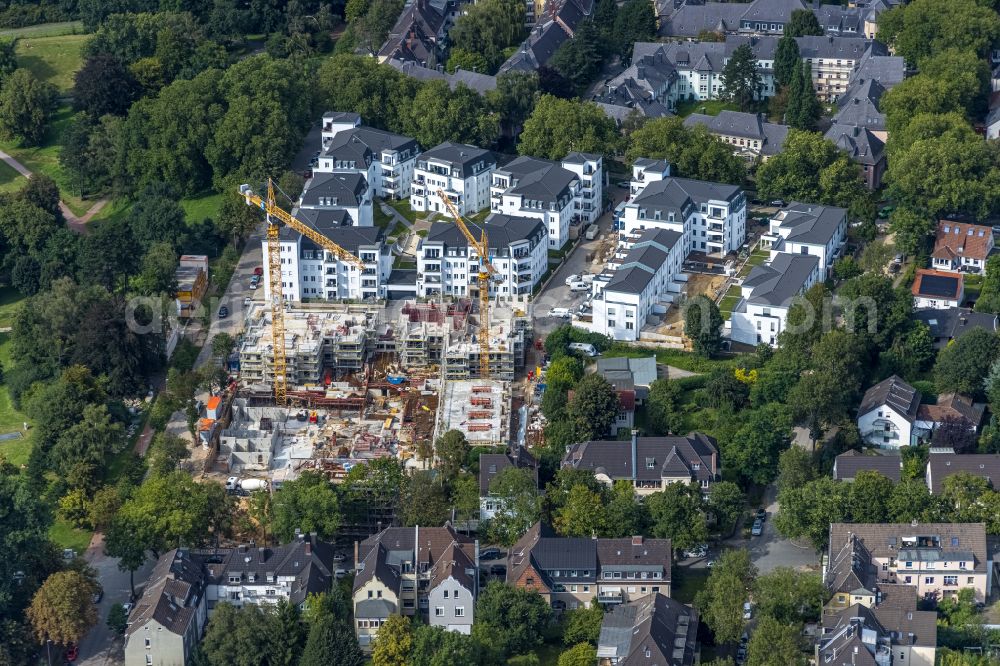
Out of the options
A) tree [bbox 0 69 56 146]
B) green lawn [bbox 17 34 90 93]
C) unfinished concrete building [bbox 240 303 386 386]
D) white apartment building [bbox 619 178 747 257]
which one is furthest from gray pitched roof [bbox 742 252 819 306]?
green lawn [bbox 17 34 90 93]

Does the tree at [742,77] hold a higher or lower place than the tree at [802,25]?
lower

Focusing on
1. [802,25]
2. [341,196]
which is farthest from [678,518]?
[802,25]

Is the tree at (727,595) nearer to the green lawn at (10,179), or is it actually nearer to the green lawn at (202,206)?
the green lawn at (202,206)

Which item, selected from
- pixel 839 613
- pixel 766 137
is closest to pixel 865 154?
pixel 766 137

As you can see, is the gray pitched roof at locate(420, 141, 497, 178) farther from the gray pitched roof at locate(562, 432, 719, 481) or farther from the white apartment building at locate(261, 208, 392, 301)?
the gray pitched roof at locate(562, 432, 719, 481)

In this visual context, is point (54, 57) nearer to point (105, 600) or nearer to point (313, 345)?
point (313, 345)

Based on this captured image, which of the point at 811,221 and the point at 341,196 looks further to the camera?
the point at 341,196

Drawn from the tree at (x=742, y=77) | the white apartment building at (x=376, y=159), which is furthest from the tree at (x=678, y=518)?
the tree at (x=742, y=77)
